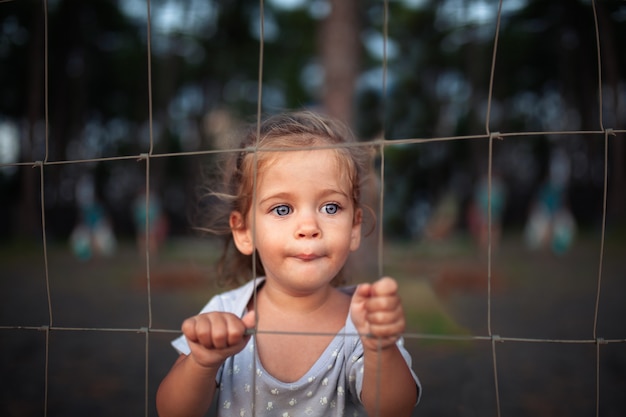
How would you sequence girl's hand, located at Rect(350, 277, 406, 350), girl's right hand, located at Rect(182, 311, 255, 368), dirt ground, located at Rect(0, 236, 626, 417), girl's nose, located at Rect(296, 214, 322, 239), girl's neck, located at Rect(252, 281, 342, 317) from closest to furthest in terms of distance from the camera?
girl's hand, located at Rect(350, 277, 406, 350) < girl's right hand, located at Rect(182, 311, 255, 368) < girl's nose, located at Rect(296, 214, 322, 239) < girl's neck, located at Rect(252, 281, 342, 317) < dirt ground, located at Rect(0, 236, 626, 417)

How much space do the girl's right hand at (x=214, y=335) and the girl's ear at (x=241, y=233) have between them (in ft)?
1.11

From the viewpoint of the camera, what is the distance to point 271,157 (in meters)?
1.35

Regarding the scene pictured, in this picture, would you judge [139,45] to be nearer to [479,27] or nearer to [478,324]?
[479,27]

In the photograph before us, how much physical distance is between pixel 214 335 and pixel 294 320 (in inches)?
11.9

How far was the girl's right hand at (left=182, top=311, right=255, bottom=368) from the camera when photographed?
1.10 metres

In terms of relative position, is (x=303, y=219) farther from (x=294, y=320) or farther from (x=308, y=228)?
(x=294, y=320)

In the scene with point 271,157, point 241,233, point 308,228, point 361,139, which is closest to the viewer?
point 308,228

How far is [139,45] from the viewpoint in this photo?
12891 mm

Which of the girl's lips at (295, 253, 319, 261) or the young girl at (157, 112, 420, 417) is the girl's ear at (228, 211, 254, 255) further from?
the girl's lips at (295, 253, 319, 261)

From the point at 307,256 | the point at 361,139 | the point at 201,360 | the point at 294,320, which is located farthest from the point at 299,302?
the point at 361,139

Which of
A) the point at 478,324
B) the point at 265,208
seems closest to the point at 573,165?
the point at 478,324

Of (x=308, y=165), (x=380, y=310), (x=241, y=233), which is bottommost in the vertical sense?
(x=380, y=310)

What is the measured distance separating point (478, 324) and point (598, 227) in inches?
324

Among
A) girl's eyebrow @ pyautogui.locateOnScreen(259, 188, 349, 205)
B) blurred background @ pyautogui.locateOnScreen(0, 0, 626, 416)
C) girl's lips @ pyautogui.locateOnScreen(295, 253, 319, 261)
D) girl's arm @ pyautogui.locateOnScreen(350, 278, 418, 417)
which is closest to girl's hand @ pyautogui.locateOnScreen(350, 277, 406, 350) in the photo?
girl's arm @ pyautogui.locateOnScreen(350, 278, 418, 417)
